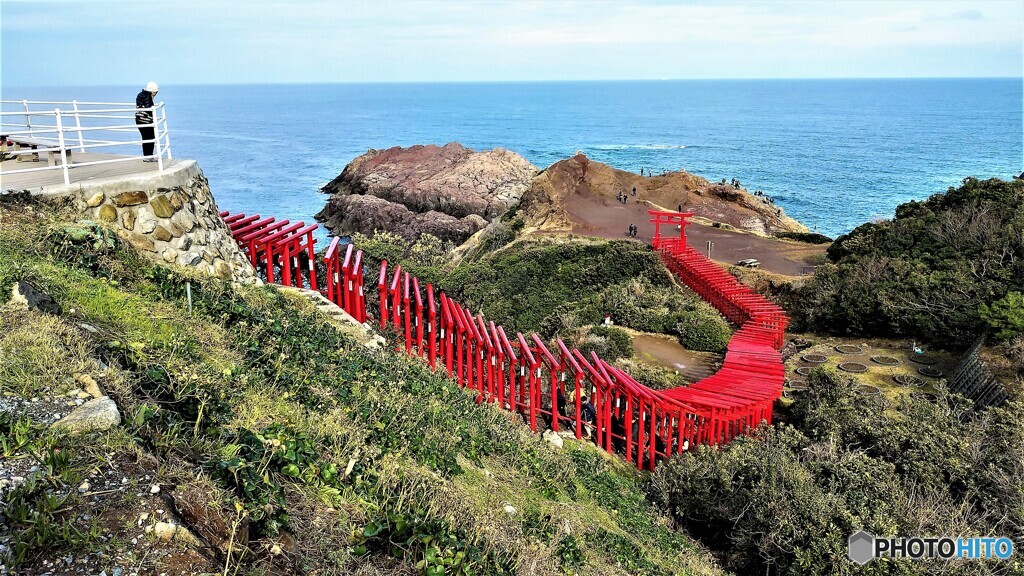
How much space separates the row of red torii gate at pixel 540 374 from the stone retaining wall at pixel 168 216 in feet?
5.59

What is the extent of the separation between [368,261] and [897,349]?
1800cm

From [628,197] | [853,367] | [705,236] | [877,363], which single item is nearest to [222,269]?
[853,367]

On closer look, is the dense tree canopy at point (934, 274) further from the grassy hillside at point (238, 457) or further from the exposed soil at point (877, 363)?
the grassy hillside at point (238, 457)

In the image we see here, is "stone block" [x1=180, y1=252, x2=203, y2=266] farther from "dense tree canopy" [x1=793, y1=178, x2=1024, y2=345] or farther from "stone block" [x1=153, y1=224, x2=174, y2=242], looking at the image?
"dense tree canopy" [x1=793, y1=178, x2=1024, y2=345]

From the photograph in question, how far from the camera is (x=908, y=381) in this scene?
1470 centimetres

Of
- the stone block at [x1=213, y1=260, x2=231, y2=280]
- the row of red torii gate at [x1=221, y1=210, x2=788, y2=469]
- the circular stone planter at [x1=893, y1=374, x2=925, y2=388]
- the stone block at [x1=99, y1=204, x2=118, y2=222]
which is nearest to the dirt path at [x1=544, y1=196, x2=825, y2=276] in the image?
the circular stone planter at [x1=893, y1=374, x2=925, y2=388]

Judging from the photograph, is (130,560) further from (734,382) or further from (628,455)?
(734,382)

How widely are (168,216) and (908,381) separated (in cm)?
1471

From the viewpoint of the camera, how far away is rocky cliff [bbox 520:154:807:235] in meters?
32.8

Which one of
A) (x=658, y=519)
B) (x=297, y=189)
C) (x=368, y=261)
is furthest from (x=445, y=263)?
(x=297, y=189)

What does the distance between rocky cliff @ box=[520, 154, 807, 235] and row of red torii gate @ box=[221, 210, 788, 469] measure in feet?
54.8

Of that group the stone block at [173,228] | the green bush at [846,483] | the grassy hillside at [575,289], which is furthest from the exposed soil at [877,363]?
the stone block at [173,228]

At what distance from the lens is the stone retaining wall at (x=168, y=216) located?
10.2m

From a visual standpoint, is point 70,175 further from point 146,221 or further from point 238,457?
point 238,457
